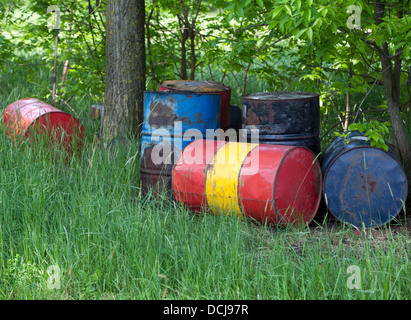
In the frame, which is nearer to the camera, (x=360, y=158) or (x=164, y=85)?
(x=360, y=158)

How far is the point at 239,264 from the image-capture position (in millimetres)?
2670

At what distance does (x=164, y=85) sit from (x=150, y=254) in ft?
6.89

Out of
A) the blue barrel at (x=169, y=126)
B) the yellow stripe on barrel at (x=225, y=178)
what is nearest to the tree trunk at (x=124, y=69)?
the blue barrel at (x=169, y=126)

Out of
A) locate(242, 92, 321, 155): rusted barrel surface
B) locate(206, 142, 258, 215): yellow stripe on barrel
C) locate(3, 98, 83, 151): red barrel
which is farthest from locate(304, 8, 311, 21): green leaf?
locate(3, 98, 83, 151): red barrel

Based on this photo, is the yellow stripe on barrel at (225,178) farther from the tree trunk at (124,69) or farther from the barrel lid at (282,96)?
the tree trunk at (124,69)

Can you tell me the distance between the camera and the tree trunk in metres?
4.82

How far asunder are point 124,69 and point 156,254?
8.61 feet

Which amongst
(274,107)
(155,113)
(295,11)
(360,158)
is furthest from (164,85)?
(360,158)

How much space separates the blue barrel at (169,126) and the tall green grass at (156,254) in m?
0.30

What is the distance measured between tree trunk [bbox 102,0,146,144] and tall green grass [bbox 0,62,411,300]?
118cm

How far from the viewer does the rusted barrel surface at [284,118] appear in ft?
12.9

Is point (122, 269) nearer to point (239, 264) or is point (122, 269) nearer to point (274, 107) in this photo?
point (239, 264)

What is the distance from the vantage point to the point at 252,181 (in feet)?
11.5

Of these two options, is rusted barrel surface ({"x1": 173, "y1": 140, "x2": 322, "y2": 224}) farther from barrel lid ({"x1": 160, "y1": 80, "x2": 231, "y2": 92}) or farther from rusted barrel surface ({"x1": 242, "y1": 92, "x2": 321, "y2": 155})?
barrel lid ({"x1": 160, "y1": 80, "x2": 231, "y2": 92})
